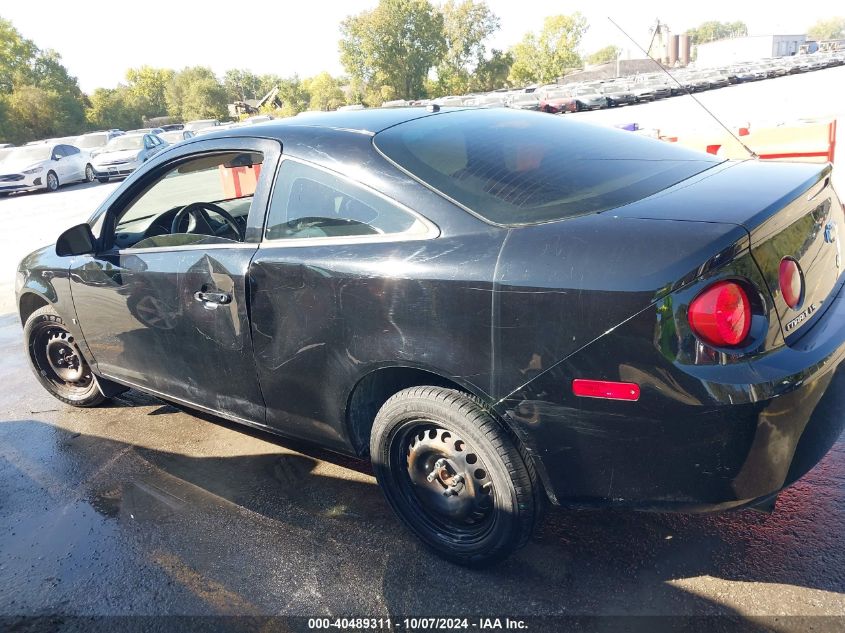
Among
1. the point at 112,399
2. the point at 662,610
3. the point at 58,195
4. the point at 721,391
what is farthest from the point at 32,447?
the point at 58,195

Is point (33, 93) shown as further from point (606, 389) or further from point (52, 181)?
point (606, 389)

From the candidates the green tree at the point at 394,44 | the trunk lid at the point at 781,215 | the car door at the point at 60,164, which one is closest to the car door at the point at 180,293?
the trunk lid at the point at 781,215

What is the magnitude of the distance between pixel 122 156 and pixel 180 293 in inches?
887

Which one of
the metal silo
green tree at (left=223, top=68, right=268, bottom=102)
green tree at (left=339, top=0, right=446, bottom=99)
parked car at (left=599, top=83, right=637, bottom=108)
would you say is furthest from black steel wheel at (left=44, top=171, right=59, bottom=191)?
green tree at (left=223, top=68, right=268, bottom=102)

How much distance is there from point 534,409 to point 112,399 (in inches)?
140

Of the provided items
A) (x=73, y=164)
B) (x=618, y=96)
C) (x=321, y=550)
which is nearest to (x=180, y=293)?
(x=321, y=550)

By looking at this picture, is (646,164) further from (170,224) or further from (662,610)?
(170,224)

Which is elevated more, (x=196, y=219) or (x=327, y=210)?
(x=327, y=210)

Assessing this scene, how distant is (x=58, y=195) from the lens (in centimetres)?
2005

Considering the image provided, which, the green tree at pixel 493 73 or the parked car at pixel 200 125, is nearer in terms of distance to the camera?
the parked car at pixel 200 125

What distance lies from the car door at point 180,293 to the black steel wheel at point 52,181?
787 inches

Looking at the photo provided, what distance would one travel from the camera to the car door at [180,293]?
9.84ft

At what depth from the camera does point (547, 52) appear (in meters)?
84.2

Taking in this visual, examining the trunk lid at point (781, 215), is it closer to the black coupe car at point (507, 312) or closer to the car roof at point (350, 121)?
the black coupe car at point (507, 312)
